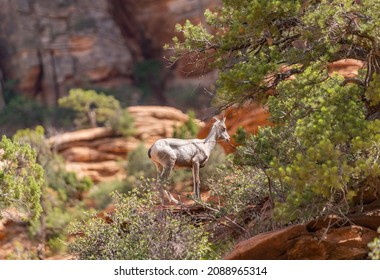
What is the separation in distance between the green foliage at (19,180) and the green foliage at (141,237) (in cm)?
221

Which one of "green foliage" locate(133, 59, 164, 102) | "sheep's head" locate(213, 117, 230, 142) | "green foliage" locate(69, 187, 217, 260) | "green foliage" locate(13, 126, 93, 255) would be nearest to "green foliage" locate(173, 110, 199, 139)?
"green foliage" locate(13, 126, 93, 255)

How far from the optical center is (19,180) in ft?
52.3

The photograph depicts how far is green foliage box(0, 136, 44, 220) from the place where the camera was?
51.1 ft

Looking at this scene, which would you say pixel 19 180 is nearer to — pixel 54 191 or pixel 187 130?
pixel 54 191

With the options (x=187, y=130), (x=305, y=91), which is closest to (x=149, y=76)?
(x=187, y=130)

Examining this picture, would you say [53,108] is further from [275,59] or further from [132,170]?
[275,59]

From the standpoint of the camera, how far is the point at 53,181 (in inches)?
1245

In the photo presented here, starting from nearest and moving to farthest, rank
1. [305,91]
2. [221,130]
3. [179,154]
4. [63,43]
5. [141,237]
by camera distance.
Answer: [141,237]
[305,91]
[179,154]
[221,130]
[63,43]

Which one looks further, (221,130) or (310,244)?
(221,130)

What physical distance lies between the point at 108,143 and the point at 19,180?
63.9ft

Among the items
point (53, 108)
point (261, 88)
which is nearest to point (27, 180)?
point (261, 88)

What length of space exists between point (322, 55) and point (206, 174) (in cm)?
1032

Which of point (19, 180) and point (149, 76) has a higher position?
point (149, 76)

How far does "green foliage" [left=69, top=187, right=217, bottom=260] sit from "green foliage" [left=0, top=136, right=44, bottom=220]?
2.21 metres
